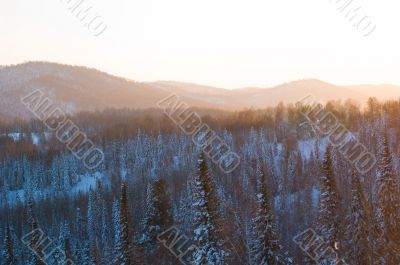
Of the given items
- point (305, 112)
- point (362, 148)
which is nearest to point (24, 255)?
point (362, 148)

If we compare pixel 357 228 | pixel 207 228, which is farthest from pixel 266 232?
pixel 357 228

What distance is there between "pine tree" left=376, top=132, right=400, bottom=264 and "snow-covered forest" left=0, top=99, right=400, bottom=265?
4.5 inches

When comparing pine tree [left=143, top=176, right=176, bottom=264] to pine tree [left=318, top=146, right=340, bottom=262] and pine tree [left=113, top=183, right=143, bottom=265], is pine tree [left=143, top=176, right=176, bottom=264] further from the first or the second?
pine tree [left=318, top=146, right=340, bottom=262]

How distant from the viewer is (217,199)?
36.1m

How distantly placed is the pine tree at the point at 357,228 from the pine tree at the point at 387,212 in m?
2.48

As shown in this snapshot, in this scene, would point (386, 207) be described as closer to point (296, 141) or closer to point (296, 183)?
point (296, 183)

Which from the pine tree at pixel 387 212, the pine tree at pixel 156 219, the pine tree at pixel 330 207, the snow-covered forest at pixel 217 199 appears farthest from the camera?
the pine tree at pixel 156 219

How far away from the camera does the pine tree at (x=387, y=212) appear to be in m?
45.8

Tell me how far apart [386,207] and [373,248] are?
4502mm

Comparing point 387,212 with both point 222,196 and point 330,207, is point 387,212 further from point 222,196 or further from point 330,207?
point 222,196

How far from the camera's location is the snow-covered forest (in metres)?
40.0

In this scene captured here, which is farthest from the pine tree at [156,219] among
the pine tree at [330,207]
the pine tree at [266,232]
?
the pine tree at [330,207]

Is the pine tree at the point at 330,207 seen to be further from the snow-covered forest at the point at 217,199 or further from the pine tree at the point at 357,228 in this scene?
the pine tree at the point at 357,228

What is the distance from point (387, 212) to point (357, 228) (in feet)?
23.8
